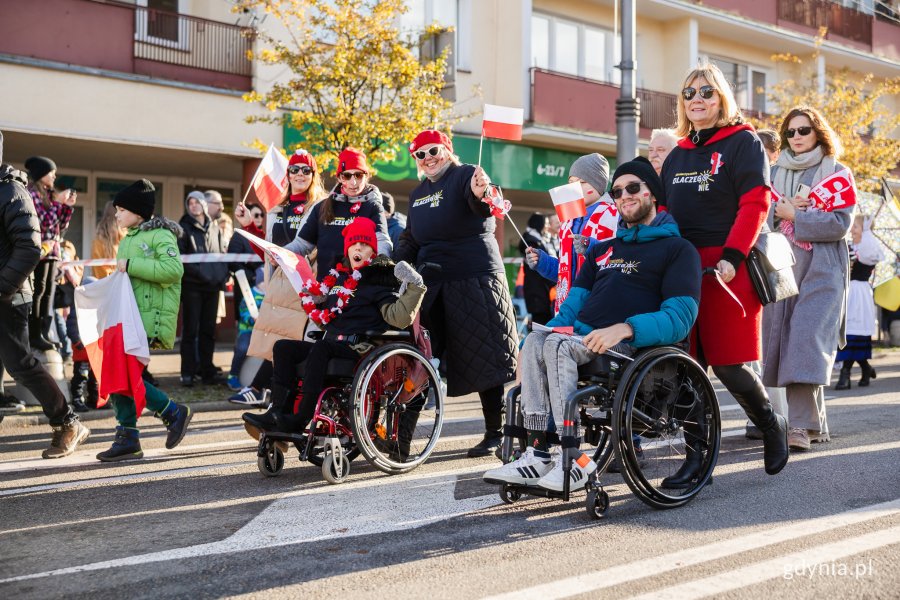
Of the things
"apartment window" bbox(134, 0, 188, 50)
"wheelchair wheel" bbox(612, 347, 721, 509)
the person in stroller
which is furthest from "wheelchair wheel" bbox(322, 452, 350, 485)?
"apartment window" bbox(134, 0, 188, 50)

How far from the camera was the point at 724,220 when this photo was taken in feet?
18.3

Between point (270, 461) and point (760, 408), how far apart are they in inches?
106

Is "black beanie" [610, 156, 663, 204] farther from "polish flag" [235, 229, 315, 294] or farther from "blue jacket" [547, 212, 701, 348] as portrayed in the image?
"polish flag" [235, 229, 315, 294]

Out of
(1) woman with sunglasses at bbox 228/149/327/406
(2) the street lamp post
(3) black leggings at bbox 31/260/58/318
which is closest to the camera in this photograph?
(1) woman with sunglasses at bbox 228/149/327/406

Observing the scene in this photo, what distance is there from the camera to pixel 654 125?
24031 mm

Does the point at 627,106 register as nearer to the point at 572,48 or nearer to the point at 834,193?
the point at 834,193

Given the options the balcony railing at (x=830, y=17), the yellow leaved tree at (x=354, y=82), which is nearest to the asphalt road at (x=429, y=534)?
the yellow leaved tree at (x=354, y=82)

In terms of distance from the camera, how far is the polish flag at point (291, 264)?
6523 mm

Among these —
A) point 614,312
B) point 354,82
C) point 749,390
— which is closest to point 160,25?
point 354,82

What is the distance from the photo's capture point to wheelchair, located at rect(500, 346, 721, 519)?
4559 millimetres

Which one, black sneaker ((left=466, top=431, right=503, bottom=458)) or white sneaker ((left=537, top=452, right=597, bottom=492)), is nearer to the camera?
white sneaker ((left=537, top=452, right=597, bottom=492))

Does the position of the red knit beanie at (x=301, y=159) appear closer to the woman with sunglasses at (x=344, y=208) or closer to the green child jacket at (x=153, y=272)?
the woman with sunglasses at (x=344, y=208)

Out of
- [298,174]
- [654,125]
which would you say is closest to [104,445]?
[298,174]

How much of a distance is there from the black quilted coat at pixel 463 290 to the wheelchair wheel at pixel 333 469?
0.99 metres
